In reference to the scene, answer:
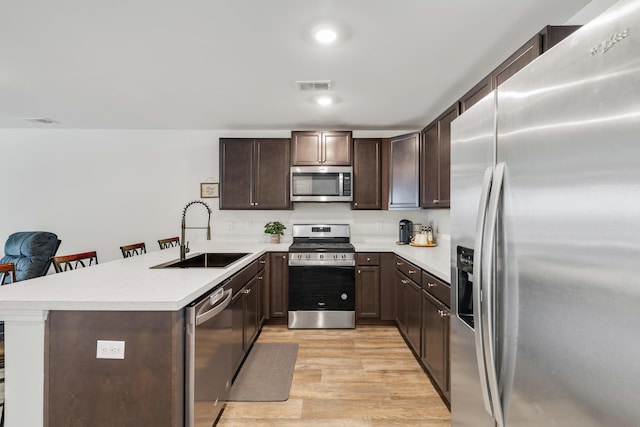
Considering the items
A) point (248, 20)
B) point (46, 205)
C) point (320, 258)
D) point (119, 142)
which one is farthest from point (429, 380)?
point (46, 205)

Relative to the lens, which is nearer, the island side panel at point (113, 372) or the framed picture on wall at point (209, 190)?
the island side panel at point (113, 372)

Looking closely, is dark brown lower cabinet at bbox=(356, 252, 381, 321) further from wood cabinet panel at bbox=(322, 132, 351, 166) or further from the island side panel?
the island side panel

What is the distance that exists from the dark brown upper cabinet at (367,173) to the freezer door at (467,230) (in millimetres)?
2404

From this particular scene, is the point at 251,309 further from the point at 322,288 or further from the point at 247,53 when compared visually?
the point at 247,53

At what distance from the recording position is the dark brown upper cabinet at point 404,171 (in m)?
3.41

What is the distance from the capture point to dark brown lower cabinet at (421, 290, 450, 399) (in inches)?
78.4

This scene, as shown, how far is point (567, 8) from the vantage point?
5.48 feet

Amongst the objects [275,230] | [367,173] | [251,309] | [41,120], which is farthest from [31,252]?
[367,173]

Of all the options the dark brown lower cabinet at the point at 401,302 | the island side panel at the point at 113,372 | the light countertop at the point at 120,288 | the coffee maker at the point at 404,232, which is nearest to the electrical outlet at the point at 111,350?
the island side panel at the point at 113,372

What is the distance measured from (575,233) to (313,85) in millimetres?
2386

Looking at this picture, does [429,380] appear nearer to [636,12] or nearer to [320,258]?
[320,258]

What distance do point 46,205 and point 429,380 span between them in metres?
5.04

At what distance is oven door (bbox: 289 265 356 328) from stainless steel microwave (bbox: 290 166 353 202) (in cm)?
84

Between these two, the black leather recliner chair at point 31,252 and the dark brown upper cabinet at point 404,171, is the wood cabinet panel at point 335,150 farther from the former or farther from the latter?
the black leather recliner chair at point 31,252
